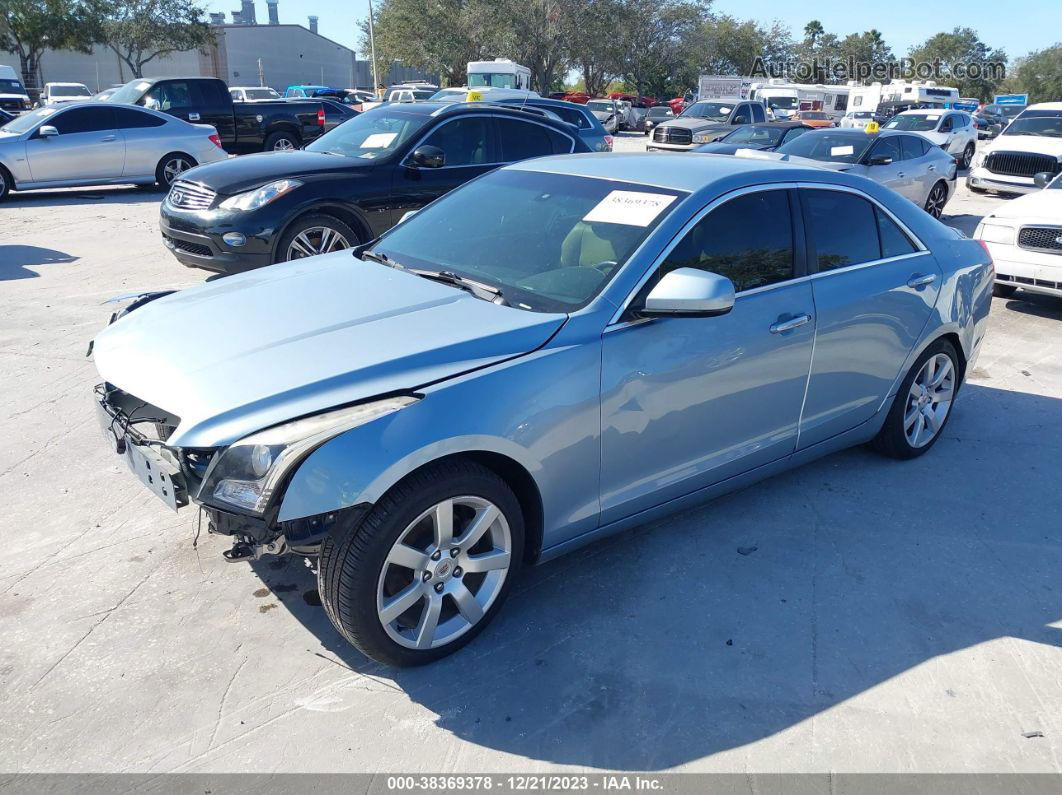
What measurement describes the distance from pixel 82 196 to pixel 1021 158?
16870mm

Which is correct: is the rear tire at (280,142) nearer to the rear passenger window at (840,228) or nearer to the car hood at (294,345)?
the car hood at (294,345)

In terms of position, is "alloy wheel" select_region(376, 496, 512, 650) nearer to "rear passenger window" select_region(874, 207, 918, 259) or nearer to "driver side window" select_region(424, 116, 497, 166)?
"rear passenger window" select_region(874, 207, 918, 259)

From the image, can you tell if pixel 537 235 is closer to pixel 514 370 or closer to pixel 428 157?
pixel 514 370

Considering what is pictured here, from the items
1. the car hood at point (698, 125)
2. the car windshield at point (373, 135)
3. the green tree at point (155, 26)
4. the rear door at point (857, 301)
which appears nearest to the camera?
the rear door at point (857, 301)

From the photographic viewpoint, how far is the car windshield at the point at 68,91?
3309cm

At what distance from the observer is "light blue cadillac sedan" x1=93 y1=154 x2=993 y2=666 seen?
280 centimetres

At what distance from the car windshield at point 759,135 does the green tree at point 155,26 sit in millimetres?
37348

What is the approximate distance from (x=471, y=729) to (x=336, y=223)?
5725 mm

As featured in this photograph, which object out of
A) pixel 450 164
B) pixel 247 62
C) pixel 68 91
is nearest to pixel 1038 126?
pixel 450 164

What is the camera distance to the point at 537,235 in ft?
12.6

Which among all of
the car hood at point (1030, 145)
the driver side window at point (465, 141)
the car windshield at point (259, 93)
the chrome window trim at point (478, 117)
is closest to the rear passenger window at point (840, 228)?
the chrome window trim at point (478, 117)

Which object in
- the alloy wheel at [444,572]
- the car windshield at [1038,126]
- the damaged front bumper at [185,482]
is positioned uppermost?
the car windshield at [1038,126]

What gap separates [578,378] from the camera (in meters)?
3.19

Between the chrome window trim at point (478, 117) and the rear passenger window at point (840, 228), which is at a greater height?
the chrome window trim at point (478, 117)
